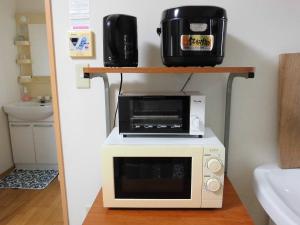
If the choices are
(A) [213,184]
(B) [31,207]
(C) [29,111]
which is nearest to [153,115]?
(A) [213,184]

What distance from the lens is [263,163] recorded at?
3.76 ft

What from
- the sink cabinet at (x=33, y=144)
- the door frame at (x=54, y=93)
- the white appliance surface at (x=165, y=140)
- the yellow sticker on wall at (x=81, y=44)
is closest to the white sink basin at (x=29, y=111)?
the sink cabinet at (x=33, y=144)

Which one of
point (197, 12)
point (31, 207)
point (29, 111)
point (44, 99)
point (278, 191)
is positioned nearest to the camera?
point (197, 12)

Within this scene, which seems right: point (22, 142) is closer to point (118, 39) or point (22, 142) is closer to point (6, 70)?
A: point (6, 70)

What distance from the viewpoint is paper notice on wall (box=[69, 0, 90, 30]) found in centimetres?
107

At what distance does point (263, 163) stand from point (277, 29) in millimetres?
624

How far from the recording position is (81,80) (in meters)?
1.12

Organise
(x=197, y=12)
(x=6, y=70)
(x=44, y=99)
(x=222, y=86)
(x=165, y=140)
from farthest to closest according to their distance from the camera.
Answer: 1. (x=44, y=99)
2. (x=6, y=70)
3. (x=222, y=86)
4. (x=165, y=140)
5. (x=197, y=12)

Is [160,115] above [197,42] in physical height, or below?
below

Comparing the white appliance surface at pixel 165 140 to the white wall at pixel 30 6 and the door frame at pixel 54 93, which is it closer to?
the door frame at pixel 54 93

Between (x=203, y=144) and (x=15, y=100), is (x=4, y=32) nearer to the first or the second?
(x=15, y=100)

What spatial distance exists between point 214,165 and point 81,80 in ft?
2.35

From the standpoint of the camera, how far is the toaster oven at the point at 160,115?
35.2 inches

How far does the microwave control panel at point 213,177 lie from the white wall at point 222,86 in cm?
35
